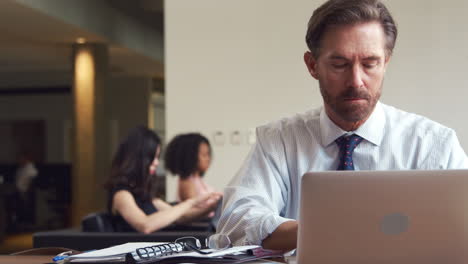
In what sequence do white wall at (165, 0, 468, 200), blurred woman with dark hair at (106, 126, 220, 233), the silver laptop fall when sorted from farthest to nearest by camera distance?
white wall at (165, 0, 468, 200)
blurred woman with dark hair at (106, 126, 220, 233)
the silver laptop

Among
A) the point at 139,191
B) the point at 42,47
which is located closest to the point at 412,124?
the point at 139,191

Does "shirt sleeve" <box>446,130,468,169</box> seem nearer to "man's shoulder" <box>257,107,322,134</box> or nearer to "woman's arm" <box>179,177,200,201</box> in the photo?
"man's shoulder" <box>257,107,322,134</box>


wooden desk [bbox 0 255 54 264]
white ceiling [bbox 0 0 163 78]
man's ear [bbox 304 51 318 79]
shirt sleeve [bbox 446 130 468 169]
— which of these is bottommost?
wooden desk [bbox 0 255 54 264]

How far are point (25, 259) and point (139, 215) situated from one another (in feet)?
6.04

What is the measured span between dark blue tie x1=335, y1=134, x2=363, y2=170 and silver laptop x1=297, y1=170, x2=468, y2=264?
0.64 metres

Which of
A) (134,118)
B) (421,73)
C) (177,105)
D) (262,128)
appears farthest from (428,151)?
(134,118)

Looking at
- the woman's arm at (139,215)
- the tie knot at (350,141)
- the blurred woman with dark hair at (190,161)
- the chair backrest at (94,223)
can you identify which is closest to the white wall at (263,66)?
the blurred woman with dark hair at (190,161)

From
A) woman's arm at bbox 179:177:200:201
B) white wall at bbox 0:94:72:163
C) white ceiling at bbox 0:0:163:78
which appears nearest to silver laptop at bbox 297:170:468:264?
woman's arm at bbox 179:177:200:201

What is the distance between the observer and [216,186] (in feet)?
19.5

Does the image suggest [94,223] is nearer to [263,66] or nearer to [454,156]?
[454,156]

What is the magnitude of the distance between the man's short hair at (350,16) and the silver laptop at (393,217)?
26.7 inches

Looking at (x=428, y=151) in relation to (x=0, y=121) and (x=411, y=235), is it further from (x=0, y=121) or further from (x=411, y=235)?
(x=0, y=121)

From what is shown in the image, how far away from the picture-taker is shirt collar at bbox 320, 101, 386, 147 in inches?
77.0

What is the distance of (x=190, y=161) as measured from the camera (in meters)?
4.99
